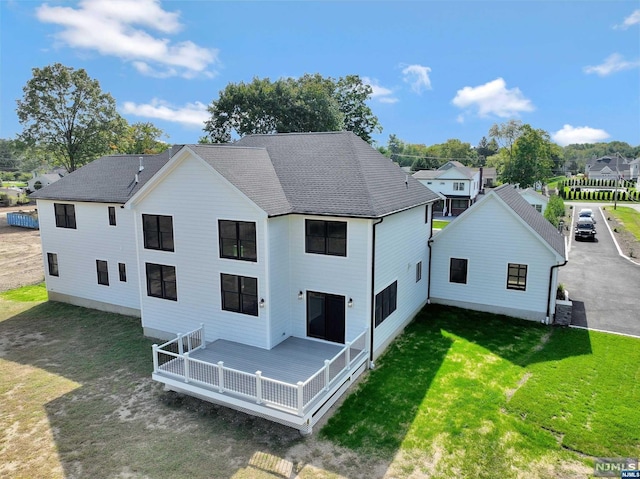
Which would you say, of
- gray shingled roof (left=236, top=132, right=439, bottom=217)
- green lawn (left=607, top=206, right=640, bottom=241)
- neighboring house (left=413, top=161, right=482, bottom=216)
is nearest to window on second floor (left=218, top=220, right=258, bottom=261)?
gray shingled roof (left=236, top=132, right=439, bottom=217)

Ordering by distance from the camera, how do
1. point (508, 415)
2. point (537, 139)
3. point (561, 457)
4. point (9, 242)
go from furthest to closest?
point (537, 139) < point (9, 242) < point (508, 415) < point (561, 457)

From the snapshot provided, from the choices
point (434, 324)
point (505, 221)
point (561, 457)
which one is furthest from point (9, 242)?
point (561, 457)

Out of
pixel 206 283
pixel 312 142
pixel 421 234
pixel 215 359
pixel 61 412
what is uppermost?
pixel 312 142

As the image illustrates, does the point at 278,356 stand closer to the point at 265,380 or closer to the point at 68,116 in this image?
the point at 265,380

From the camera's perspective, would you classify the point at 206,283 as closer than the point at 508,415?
No

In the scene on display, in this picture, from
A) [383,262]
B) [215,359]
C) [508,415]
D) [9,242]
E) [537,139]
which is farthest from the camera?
[537,139]

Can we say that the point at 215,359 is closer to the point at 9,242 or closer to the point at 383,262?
the point at 383,262
